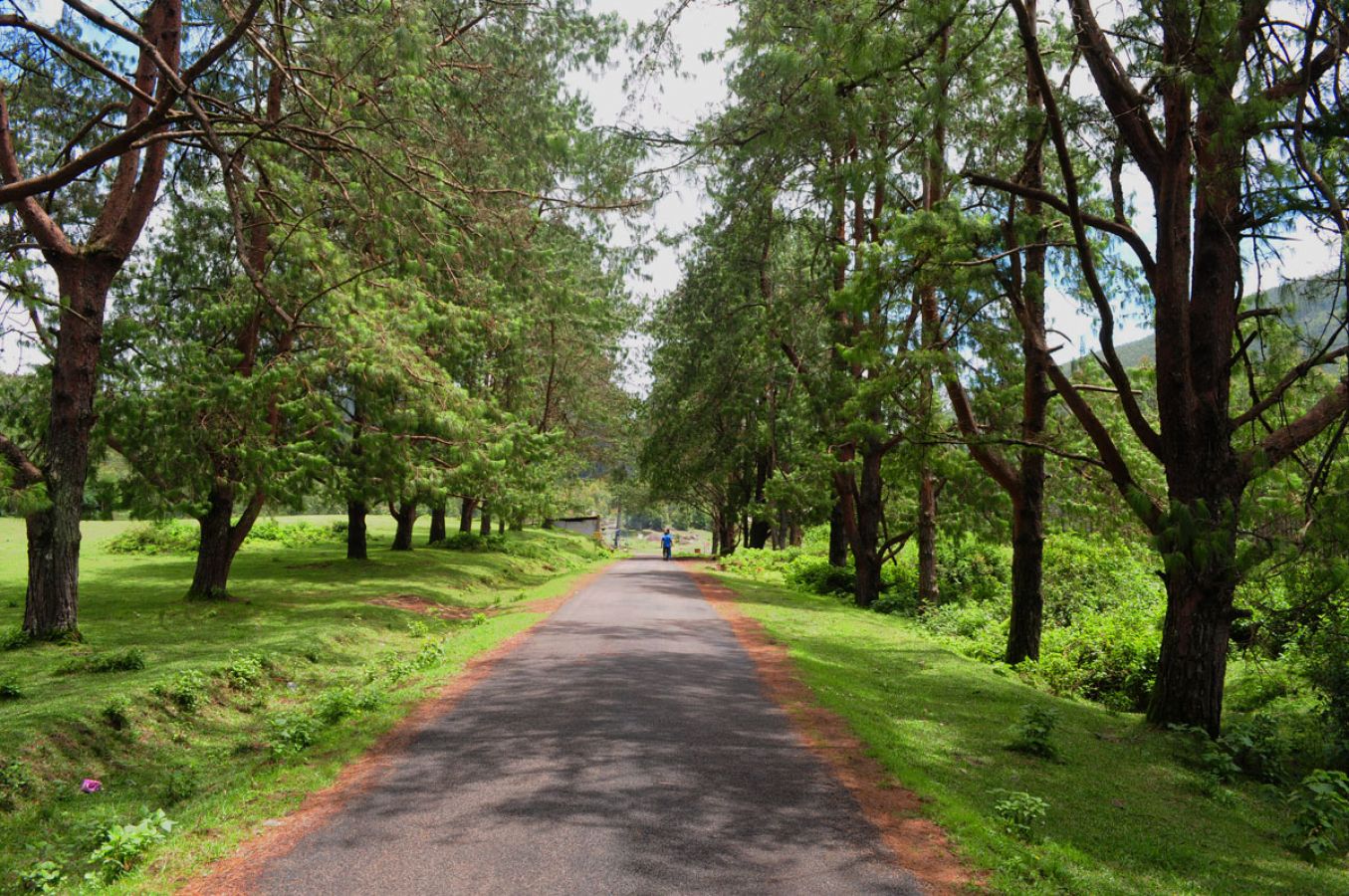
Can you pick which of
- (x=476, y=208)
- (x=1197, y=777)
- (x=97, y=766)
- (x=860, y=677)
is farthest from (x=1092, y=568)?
(x=97, y=766)

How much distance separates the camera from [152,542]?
2650cm

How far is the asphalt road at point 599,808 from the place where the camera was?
457cm

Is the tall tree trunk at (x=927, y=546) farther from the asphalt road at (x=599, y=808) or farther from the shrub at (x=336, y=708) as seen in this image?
the shrub at (x=336, y=708)

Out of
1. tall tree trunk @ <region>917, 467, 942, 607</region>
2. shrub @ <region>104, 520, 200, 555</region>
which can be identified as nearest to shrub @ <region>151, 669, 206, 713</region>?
tall tree trunk @ <region>917, 467, 942, 607</region>

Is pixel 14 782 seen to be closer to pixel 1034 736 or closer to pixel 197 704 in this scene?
pixel 197 704

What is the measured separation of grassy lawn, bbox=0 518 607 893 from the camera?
5.84 meters

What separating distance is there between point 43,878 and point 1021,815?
19.2 feet

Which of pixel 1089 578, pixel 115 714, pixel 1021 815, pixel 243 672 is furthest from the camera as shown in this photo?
pixel 1089 578

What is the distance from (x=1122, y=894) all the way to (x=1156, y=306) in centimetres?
689

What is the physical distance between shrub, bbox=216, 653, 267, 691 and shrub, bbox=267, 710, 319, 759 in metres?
2.49

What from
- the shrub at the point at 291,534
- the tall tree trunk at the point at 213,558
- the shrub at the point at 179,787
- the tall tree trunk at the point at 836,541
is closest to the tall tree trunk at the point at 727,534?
the tall tree trunk at the point at 836,541

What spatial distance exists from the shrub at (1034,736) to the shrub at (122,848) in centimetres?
680

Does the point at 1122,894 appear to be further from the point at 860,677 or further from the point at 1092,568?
the point at 1092,568

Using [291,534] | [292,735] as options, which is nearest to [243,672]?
[292,735]
